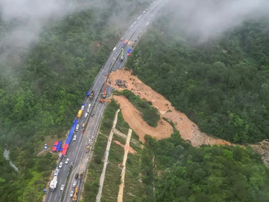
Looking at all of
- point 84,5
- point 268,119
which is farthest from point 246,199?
point 84,5

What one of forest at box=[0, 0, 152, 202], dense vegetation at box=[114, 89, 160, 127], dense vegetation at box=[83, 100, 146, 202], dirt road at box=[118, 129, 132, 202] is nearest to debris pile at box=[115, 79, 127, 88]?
dense vegetation at box=[114, 89, 160, 127]

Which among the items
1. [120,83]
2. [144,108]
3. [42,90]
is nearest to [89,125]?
[42,90]

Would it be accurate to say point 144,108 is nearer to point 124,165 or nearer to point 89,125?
point 89,125

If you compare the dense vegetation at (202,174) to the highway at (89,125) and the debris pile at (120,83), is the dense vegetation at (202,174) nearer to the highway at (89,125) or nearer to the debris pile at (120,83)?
the highway at (89,125)

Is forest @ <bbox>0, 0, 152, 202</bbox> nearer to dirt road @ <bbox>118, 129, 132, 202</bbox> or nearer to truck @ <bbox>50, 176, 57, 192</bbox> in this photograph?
truck @ <bbox>50, 176, 57, 192</bbox>

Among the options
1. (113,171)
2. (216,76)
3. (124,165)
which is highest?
(216,76)

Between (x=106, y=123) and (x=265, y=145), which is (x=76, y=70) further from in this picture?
(x=265, y=145)
